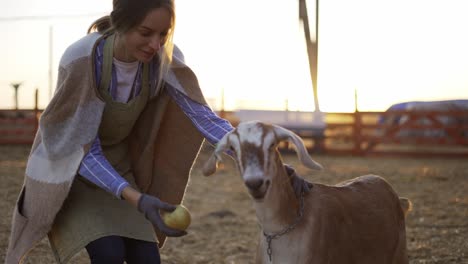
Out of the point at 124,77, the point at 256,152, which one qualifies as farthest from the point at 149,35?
the point at 256,152

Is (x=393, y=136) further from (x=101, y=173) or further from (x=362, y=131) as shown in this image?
(x=101, y=173)

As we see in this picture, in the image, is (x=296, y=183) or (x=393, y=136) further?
(x=393, y=136)

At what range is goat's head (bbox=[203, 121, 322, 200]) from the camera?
296 centimetres

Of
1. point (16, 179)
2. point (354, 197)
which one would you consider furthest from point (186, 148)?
point (16, 179)

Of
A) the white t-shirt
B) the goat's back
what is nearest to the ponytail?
the white t-shirt

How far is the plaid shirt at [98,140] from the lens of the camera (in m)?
3.09

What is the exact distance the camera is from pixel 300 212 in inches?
135

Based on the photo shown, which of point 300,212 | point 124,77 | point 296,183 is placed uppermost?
point 124,77

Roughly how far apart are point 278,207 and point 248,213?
4578 millimetres

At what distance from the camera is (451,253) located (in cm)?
547

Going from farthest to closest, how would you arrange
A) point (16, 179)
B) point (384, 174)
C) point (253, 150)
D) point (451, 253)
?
point (384, 174) → point (16, 179) → point (451, 253) → point (253, 150)

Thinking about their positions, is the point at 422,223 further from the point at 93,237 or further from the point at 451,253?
the point at 93,237

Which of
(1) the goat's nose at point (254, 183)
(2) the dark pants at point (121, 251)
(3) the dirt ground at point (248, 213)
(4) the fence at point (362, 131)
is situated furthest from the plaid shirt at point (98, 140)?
(4) the fence at point (362, 131)

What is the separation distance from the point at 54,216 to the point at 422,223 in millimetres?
4729
